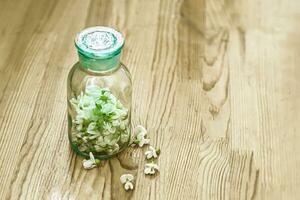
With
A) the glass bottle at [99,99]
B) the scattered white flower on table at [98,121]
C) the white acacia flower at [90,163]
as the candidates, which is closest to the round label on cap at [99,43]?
the glass bottle at [99,99]

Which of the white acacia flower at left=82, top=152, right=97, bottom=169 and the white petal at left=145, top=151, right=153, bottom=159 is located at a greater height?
the white petal at left=145, top=151, right=153, bottom=159

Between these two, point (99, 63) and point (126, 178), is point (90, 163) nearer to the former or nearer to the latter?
point (126, 178)

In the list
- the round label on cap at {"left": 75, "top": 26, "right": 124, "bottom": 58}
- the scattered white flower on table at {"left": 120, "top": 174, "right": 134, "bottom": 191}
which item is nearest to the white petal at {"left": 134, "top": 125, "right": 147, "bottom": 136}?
the scattered white flower on table at {"left": 120, "top": 174, "right": 134, "bottom": 191}

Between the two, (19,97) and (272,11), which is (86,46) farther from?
(272,11)

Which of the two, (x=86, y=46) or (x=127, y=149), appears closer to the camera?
(x=86, y=46)

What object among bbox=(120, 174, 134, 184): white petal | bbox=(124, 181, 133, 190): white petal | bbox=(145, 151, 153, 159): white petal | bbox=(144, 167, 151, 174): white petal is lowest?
bbox=(124, 181, 133, 190): white petal

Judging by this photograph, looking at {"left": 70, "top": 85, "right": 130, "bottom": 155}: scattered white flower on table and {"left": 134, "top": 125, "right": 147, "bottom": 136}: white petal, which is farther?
{"left": 134, "top": 125, "right": 147, "bottom": 136}: white petal

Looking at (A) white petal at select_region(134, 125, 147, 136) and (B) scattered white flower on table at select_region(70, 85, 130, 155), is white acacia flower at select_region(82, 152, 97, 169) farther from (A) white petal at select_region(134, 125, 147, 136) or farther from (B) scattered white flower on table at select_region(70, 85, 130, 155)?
(A) white petal at select_region(134, 125, 147, 136)

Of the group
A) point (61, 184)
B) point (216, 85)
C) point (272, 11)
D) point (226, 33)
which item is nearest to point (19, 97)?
point (61, 184)

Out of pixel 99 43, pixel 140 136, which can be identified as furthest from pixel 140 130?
pixel 99 43
